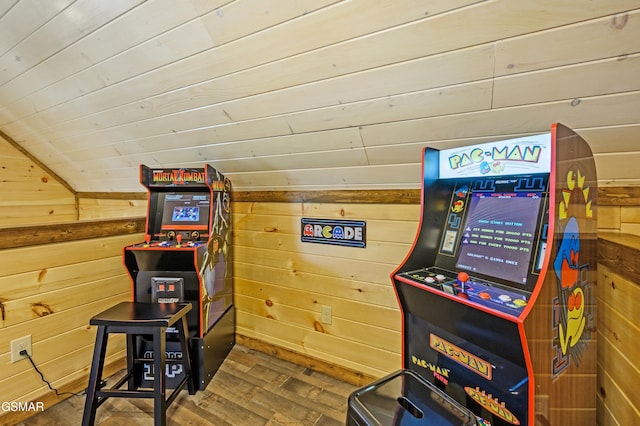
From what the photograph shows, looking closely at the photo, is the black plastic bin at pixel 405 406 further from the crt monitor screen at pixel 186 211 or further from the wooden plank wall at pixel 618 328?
the crt monitor screen at pixel 186 211

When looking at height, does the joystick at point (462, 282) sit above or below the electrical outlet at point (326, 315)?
above

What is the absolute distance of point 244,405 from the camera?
1.88 m

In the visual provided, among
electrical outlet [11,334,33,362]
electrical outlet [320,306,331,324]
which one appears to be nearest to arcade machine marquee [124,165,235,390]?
electrical outlet [11,334,33,362]

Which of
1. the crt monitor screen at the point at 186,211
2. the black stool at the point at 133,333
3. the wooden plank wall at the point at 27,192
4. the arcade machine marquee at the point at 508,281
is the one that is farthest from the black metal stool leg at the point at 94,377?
the wooden plank wall at the point at 27,192

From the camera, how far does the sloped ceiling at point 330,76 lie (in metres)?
1.04

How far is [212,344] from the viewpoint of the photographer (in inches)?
84.4

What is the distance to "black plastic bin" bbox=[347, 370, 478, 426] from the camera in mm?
983

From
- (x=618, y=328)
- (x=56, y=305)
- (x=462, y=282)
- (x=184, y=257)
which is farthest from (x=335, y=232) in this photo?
(x=56, y=305)

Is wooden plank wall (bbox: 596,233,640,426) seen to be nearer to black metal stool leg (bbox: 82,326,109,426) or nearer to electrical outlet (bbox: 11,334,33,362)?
black metal stool leg (bbox: 82,326,109,426)

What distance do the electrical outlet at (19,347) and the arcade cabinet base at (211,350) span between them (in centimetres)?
91

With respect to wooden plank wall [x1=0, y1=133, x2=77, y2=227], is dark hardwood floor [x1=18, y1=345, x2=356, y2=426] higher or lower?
lower

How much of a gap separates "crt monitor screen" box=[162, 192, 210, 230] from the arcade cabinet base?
0.75 m

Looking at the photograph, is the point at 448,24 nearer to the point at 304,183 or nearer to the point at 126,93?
the point at 304,183

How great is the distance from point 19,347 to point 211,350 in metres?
1.06
